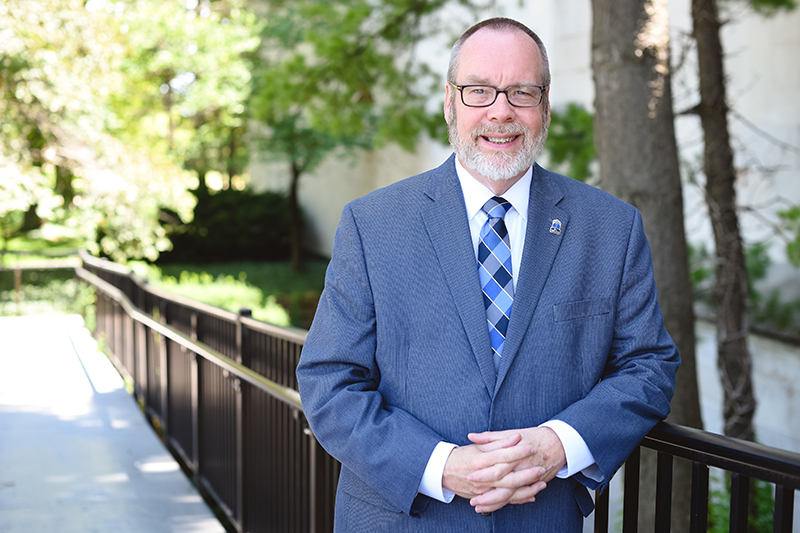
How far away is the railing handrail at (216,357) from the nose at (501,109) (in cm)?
104

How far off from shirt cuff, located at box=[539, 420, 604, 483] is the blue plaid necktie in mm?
194

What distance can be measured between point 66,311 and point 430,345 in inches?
474

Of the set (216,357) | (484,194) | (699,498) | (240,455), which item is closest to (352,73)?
(216,357)

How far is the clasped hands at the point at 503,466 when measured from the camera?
1.59 metres

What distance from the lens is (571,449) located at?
1.68 meters

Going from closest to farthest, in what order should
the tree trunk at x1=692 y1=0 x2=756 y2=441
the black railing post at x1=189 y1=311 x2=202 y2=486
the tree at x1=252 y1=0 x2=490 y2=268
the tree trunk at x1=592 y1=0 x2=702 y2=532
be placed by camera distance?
the tree trunk at x1=592 y1=0 x2=702 y2=532, the black railing post at x1=189 y1=311 x2=202 y2=486, the tree trunk at x1=692 y1=0 x2=756 y2=441, the tree at x1=252 y1=0 x2=490 y2=268

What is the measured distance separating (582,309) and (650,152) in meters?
2.94

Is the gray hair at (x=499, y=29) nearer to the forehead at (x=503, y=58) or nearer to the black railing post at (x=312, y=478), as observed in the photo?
the forehead at (x=503, y=58)

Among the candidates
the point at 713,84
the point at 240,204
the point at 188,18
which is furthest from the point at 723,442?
the point at 240,204

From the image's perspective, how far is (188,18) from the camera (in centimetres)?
1767

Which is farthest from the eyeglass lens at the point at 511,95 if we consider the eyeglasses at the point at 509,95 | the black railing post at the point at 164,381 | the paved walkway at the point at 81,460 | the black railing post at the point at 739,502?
the black railing post at the point at 164,381

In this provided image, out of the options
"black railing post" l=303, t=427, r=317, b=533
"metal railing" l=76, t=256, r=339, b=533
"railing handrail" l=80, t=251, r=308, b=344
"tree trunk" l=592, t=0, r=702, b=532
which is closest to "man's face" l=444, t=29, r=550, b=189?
"metal railing" l=76, t=256, r=339, b=533

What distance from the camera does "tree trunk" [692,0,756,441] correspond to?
5.54 m

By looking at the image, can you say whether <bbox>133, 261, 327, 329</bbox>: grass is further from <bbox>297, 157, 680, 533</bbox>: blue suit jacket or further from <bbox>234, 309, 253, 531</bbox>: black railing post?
<bbox>297, 157, 680, 533</bbox>: blue suit jacket
